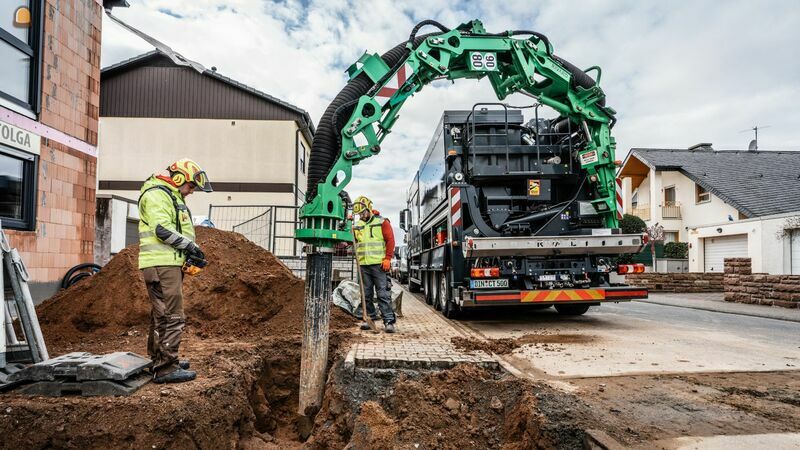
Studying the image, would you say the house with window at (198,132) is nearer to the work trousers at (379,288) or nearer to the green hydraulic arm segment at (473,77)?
the work trousers at (379,288)

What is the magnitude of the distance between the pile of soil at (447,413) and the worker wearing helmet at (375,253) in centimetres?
246

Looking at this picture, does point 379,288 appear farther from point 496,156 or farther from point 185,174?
point 185,174

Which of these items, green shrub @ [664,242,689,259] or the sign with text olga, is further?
green shrub @ [664,242,689,259]

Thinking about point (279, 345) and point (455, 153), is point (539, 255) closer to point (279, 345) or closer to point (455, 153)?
point (455, 153)

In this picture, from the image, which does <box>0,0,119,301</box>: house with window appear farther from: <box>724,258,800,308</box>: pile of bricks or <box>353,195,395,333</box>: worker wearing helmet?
<box>724,258,800,308</box>: pile of bricks

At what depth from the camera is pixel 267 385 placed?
5504 millimetres

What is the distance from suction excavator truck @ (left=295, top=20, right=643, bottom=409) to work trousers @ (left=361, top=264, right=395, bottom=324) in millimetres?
1196

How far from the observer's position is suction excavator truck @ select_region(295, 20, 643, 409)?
5.46 m

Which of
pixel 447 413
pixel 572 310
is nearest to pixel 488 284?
pixel 572 310

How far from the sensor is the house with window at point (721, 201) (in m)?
17.8

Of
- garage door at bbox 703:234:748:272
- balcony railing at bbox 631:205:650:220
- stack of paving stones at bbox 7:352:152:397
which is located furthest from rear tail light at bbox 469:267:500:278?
balcony railing at bbox 631:205:650:220

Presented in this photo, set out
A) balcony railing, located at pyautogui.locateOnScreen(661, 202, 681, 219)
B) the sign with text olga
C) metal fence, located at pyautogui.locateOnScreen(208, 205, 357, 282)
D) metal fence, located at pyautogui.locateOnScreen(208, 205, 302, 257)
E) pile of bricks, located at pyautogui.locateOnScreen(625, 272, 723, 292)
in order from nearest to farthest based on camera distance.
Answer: the sign with text olga
metal fence, located at pyautogui.locateOnScreen(208, 205, 357, 282)
metal fence, located at pyautogui.locateOnScreen(208, 205, 302, 257)
pile of bricks, located at pyautogui.locateOnScreen(625, 272, 723, 292)
balcony railing, located at pyautogui.locateOnScreen(661, 202, 681, 219)

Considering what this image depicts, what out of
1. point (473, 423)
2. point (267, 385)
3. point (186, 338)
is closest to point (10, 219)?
point (186, 338)

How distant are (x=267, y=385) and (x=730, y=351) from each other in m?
5.28
